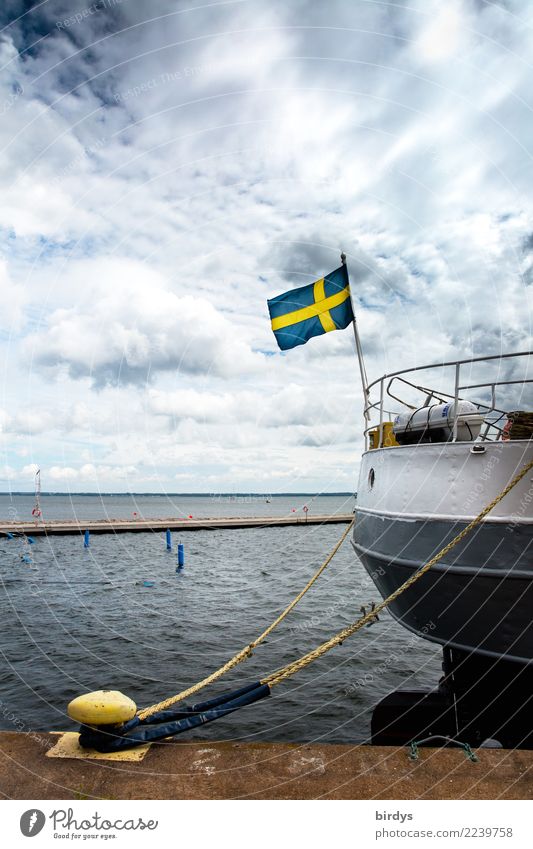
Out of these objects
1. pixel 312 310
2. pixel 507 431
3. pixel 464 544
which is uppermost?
pixel 312 310

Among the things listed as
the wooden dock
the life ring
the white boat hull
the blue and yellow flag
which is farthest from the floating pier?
the wooden dock

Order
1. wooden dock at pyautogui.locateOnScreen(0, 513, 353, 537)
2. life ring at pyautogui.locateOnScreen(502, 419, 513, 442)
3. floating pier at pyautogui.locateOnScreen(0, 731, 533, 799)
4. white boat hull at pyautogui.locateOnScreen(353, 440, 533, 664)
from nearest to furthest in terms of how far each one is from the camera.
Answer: floating pier at pyautogui.locateOnScreen(0, 731, 533, 799) < white boat hull at pyautogui.locateOnScreen(353, 440, 533, 664) < life ring at pyautogui.locateOnScreen(502, 419, 513, 442) < wooden dock at pyautogui.locateOnScreen(0, 513, 353, 537)

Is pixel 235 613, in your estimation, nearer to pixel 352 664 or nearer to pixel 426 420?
pixel 352 664

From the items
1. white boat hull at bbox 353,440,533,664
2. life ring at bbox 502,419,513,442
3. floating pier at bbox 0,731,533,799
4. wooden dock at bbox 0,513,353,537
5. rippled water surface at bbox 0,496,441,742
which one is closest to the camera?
floating pier at bbox 0,731,533,799

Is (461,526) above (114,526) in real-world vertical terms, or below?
above

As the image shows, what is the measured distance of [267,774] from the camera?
5777 millimetres

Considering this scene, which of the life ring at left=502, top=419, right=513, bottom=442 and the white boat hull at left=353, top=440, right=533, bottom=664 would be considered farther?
the life ring at left=502, top=419, right=513, bottom=442

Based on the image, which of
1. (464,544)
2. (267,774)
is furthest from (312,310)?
(267,774)

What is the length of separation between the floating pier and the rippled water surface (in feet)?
18.5

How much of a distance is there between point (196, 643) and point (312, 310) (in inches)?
487

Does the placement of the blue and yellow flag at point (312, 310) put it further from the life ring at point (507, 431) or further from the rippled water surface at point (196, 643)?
the rippled water surface at point (196, 643)

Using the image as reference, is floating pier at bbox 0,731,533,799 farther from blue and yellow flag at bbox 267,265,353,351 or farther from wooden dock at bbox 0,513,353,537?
wooden dock at bbox 0,513,353,537

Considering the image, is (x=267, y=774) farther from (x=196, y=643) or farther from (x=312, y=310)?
(x=196, y=643)

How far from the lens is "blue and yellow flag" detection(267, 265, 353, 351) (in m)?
13.3
